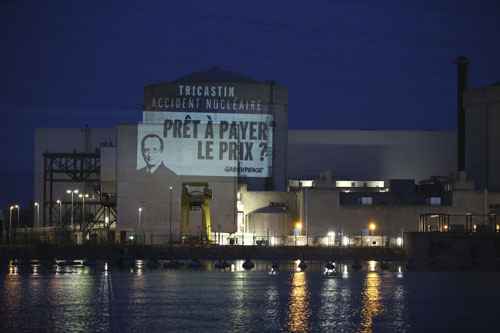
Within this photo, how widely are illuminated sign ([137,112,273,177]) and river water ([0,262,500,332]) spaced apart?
20.6m

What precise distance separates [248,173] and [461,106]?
30.4m

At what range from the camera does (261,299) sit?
66000 millimetres

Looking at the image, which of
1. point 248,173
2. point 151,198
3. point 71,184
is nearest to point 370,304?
point 151,198

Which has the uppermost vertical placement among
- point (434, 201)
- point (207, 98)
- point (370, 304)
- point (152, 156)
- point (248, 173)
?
point (207, 98)

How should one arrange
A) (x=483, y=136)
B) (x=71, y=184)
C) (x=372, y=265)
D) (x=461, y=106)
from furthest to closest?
1. (x=461, y=106)
2. (x=71, y=184)
3. (x=483, y=136)
4. (x=372, y=265)

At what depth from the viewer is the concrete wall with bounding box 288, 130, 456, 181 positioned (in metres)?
133

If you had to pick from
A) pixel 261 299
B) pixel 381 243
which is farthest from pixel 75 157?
pixel 261 299

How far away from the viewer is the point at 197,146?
111 m

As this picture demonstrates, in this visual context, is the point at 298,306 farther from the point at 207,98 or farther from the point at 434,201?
the point at 207,98

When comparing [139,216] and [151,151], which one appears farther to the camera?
[151,151]

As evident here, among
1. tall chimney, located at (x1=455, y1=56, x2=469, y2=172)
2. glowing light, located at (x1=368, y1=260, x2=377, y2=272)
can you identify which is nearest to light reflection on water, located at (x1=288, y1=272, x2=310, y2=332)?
glowing light, located at (x1=368, y1=260, x2=377, y2=272)

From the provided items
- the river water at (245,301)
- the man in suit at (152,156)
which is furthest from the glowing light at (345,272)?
the man in suit at (152,156)

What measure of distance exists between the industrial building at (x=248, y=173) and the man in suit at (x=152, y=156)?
10 cm

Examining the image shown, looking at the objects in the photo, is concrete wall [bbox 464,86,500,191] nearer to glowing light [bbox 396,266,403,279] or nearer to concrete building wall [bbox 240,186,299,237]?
concrete building wall [bbox 240,186,299,237]
